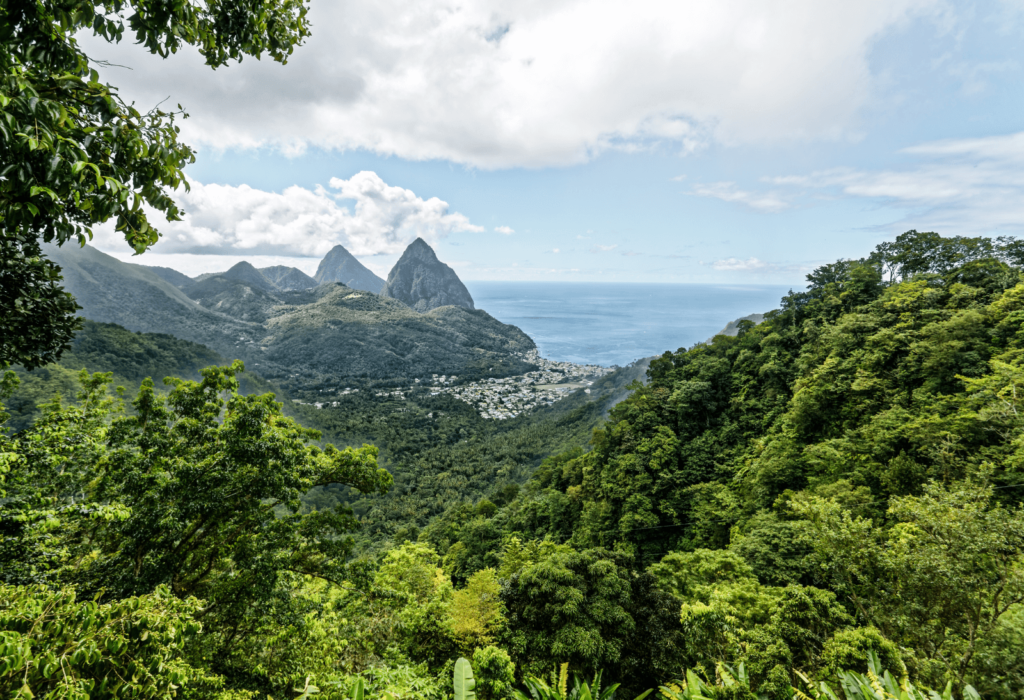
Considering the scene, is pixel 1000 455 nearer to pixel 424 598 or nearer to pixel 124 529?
pixel 424 598

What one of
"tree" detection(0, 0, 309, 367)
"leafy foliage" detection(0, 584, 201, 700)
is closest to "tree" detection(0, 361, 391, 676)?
"leafy foliage" detection(0, 584, 201, 700)

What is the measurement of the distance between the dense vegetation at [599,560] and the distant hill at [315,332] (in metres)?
90.8

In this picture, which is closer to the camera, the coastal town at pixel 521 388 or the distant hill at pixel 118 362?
the distant hill at pixel 118 362

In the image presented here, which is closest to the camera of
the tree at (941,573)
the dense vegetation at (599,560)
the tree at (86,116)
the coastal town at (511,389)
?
the tree at (86,116)

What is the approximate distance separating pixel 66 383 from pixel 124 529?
46.3m

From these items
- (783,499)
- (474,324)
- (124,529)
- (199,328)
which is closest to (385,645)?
(124,529)

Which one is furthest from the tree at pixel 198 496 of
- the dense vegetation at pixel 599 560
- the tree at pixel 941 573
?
the tree at pixel 941 573

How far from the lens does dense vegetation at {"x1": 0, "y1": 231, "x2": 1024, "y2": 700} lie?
4.65 metres

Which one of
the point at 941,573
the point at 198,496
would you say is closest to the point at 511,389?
the point at 198,496

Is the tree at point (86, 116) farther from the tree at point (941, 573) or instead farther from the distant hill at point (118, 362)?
the distant hill at point (118, 362)

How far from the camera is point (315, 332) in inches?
4867

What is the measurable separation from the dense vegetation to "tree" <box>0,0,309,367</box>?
83.9 inches

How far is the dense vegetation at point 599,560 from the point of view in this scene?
15.3 ft

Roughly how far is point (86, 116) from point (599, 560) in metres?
13.4
